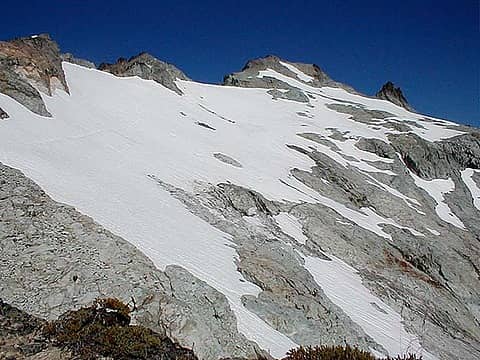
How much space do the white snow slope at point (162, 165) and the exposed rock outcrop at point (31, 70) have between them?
2.68 ft

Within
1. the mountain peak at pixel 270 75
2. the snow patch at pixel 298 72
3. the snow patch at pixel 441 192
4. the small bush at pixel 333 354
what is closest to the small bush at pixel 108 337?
the small bush at pixel 333 354

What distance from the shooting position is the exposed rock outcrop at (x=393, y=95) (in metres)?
94.9

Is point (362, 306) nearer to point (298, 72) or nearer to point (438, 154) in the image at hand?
point (438, 154)

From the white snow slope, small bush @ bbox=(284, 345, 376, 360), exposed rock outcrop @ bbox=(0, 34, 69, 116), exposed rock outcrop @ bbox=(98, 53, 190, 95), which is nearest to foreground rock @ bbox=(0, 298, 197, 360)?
small bush @ bbox=(284, 345, 376, 360)

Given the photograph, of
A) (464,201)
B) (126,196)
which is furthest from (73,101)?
(464,201)

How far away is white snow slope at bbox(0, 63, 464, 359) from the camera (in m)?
15.6

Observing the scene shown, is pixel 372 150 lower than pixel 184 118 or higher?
higher

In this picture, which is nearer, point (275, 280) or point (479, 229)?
point (275, 280)

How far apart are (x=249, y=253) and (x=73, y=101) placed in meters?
18.9

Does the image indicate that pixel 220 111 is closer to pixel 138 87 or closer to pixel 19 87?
pixel 138 87

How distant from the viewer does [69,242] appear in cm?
1317

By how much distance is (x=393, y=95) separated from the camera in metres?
96.1

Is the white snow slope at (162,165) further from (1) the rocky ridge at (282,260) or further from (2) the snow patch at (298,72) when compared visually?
(2) the snow patch at (298,72)

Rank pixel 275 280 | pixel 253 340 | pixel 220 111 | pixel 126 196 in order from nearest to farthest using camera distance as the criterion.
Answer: pixel 253 340
pixel 275 280
pixel 126 196
pixel 220 111
